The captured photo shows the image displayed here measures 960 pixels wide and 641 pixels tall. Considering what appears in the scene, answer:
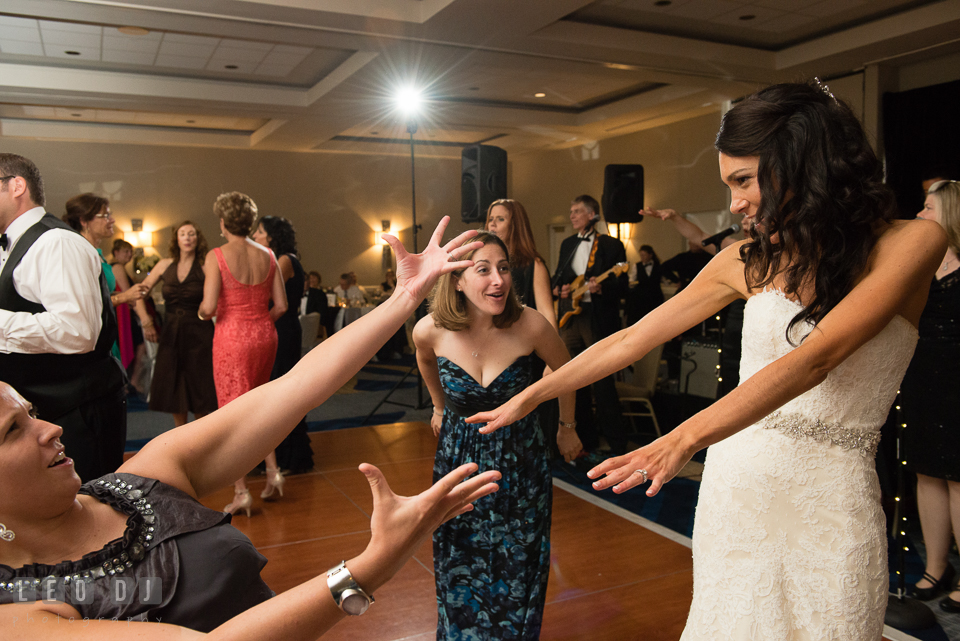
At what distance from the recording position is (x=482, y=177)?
5.21m

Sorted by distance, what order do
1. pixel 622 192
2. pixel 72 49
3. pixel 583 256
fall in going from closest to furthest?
pixel 583 256 < pixel 622 192 < pixel 72 49

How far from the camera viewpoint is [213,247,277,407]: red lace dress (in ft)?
12.8

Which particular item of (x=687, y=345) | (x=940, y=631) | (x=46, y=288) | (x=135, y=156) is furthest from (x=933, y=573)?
(x=135, y=156)

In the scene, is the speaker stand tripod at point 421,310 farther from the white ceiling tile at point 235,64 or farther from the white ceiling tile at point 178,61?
the white ceiling tile at point 178,61

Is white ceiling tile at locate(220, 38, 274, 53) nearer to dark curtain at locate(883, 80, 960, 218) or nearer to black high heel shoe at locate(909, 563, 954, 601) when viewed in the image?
dark curtain at locate(883, 80, 960, 218)

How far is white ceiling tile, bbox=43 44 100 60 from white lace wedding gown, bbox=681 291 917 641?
5.95 meters

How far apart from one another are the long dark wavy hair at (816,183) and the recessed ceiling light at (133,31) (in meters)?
5.77

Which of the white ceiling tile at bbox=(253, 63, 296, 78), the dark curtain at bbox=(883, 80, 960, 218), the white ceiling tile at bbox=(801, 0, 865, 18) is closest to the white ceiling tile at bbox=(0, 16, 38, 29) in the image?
the white ceiling tile at bbox=(253, 63, 296, 78)

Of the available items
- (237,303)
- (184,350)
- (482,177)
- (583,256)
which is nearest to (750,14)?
(583,256)

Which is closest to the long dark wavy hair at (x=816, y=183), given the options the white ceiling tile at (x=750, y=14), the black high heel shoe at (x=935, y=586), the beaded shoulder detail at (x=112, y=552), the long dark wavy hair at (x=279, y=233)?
the beaded shoulder detail at (x=112, y=552)

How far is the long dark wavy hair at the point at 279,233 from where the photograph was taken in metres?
4.66

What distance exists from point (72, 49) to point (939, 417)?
663 centimetres

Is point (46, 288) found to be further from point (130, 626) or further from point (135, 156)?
point (135, 156)

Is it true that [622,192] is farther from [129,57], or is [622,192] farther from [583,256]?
[129,57]
